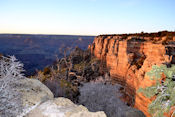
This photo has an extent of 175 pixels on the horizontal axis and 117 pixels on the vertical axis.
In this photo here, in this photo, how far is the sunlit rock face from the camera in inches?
649

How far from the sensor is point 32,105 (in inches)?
176

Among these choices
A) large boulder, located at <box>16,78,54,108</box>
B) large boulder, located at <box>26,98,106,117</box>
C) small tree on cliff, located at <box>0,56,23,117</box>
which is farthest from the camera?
large boulder, located at <box>16,78,54,108</box>

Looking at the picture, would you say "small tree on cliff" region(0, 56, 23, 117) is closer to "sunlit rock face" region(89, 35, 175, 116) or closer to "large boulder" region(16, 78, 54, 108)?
"large boulder" region(16, 78, 54, 108)

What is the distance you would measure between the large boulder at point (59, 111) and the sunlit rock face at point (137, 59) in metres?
11.3

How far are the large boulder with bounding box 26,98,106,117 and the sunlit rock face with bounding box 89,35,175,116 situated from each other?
37.0 feet

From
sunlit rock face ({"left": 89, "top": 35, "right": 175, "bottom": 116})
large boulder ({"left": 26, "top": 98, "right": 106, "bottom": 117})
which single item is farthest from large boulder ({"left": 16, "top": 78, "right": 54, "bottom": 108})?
sunlit rock face ({"left": 89, "top": 35, "right": 175, "bottom": 116})

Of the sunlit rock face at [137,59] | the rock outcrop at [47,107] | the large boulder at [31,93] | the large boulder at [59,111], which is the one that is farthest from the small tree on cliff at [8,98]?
the sunlit rock face at [137,59]

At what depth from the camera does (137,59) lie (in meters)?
25.6

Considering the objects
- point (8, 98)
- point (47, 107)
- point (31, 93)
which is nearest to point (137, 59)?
point (31, 93)

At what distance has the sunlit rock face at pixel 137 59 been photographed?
1649 centimetres

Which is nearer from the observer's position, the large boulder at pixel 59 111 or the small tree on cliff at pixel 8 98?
the small tree on cliff at pixel 8 98

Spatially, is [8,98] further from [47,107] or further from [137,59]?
[137,59]

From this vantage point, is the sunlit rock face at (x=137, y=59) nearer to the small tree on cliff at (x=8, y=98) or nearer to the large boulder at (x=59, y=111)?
the large boulder at (x=59, y=111)

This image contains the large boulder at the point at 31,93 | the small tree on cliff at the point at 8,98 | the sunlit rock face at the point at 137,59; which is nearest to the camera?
the small tree on cliff at the point at 8,98
